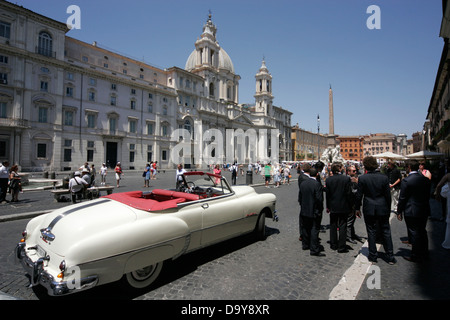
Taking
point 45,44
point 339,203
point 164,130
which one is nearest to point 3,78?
point 45,44

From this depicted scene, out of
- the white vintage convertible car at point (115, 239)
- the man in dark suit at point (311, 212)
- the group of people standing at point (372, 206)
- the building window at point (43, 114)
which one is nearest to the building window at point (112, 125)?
the building window at point (43, 114)

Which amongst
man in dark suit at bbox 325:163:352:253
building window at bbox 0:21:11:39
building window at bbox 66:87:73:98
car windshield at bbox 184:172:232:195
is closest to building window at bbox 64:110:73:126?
building window at bbox 66:87:73:98

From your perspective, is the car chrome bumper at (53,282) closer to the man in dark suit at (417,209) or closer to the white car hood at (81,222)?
the white car hood at (81,222)

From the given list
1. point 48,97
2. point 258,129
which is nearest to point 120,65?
point 48,97

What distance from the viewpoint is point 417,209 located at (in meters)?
4.40

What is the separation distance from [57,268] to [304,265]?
11.8 feet

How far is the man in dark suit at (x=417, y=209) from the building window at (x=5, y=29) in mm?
39135

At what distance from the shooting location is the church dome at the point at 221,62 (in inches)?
2388

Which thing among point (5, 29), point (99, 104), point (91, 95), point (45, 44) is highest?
point (5, 29)

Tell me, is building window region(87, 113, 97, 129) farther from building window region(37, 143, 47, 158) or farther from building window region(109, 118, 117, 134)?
building window region(37, 143, 47, 158)

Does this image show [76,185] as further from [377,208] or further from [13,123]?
[13,123]

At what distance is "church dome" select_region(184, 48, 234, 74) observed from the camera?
199ft

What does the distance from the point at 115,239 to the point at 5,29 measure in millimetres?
37427
